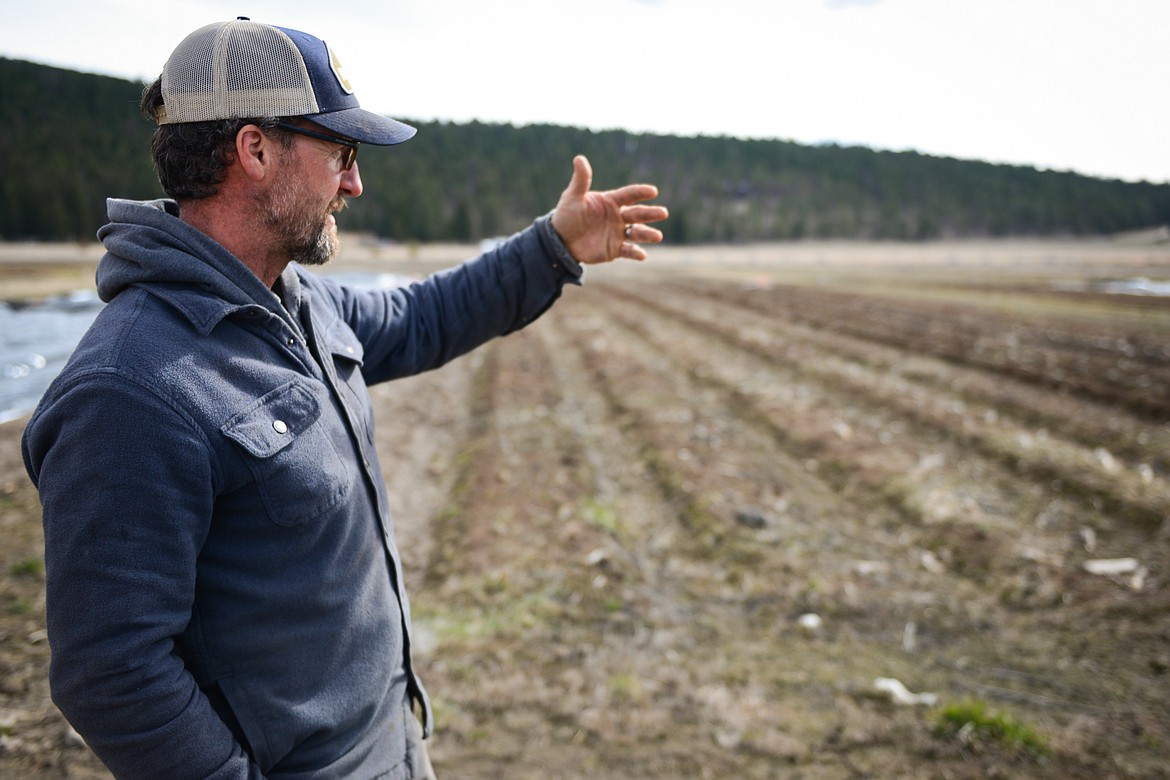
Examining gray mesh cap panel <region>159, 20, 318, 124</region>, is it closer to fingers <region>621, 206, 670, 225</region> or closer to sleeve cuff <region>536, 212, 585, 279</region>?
sleeve cuff <region>536, 212, 585, 279</region>

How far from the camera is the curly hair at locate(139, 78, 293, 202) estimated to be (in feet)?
5.63

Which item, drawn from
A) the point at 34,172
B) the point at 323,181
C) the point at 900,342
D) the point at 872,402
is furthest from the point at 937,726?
the point at 34,172

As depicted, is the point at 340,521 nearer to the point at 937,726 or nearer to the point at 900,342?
the point at 937,726

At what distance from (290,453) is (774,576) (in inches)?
180

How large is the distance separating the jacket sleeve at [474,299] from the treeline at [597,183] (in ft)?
239

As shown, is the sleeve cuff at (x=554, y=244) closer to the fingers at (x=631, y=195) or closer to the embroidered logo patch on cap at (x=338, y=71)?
the fingers at (x=631, y=195)

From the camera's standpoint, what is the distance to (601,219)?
290cm

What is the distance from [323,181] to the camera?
1889mm

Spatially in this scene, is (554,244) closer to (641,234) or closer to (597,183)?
(641,234)

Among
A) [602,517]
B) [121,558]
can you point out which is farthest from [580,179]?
[602,517]

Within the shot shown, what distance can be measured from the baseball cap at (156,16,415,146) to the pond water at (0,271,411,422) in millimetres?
5392

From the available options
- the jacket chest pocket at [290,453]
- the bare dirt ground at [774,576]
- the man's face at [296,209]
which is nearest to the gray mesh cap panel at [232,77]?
the man's face at [296,209]

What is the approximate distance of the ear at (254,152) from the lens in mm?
1729

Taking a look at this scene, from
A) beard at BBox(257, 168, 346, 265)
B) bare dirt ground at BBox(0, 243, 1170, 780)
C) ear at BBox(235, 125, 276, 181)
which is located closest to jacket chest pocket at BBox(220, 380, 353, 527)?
beard at BBox(257, 168, 346, 265)
